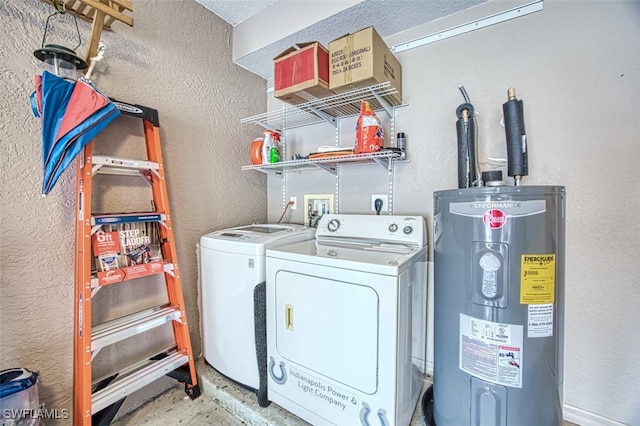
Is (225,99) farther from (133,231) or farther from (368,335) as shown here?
(368,335)

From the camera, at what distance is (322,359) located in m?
1.19

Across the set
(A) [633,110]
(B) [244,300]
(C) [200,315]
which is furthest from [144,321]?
(A) [633,110]

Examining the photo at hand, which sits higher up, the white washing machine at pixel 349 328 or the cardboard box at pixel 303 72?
the cardboard box at pixel 303 72

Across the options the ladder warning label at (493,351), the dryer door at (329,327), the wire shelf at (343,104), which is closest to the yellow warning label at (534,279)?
the ladder warning label at (493,351)

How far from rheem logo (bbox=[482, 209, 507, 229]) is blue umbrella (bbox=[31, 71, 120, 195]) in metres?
1.66

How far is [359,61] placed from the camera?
1.37m

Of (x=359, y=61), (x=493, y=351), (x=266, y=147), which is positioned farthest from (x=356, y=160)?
(x=493, y=351)

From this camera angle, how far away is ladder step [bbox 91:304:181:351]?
124 centimetres

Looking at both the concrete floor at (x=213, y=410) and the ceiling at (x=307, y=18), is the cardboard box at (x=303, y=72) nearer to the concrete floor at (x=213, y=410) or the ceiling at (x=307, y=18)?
the ceiling at (x=307, y=18)

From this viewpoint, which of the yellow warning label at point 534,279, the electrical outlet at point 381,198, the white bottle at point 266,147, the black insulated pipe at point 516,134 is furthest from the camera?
the white bottle at point 266,147

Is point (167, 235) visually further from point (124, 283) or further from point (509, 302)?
point (509, 302)

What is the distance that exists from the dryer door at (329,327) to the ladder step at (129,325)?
0.68m

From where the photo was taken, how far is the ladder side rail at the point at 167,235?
1.49 metres

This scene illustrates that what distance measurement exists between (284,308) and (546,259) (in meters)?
1.10
